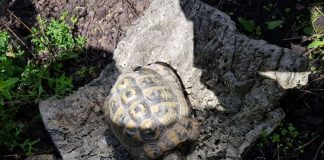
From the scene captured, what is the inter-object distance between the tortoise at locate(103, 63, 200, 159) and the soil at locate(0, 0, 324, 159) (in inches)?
23.0

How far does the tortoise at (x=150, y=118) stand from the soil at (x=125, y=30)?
0.59 m

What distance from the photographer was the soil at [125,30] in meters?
3.24

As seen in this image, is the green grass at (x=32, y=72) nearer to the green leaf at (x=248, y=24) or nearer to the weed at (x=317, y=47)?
the green leaf at (x=248, y=24)

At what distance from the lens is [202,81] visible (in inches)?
136

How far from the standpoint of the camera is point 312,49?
3.40 meters

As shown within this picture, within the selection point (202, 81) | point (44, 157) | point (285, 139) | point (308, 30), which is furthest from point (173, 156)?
point (308, 30)

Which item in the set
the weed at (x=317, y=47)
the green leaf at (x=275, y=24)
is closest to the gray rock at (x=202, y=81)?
the weed at (x=317, y=47)

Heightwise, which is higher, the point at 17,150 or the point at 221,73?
the point at 221,73

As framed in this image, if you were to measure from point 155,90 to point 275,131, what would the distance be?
1.01 m

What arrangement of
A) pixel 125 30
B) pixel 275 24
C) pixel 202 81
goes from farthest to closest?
pixel 125 30
pixel 275 24
pixel 202 81

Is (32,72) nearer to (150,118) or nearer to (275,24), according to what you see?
(150,118)

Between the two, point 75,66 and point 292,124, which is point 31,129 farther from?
point 292,124

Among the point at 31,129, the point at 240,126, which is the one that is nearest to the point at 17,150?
the point at 31,129

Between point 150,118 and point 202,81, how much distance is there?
0.59 m
